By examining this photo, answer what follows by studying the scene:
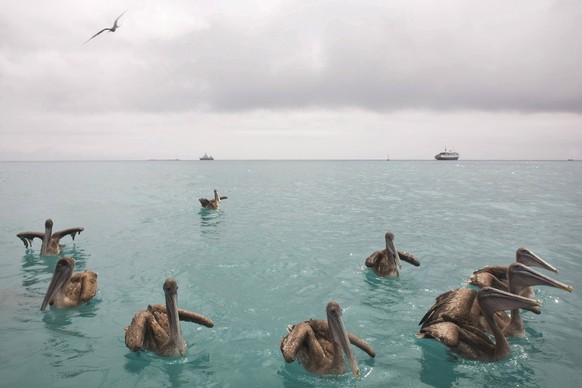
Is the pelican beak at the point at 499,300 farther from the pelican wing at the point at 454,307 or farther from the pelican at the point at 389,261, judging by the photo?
the pelican at the point at 389,261

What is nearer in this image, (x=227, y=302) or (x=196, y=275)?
(x=227, y=302)

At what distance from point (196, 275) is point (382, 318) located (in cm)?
692

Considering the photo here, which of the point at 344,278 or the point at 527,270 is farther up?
the point at 527,270

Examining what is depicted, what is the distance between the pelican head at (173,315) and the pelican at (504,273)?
7958mm

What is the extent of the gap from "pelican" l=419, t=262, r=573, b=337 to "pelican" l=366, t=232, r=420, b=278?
348 centimetres

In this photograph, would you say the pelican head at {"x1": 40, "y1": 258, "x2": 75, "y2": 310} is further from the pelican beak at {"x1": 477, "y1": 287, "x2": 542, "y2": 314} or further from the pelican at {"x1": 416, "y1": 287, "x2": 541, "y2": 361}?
the pelican beak at {"x1": 477, "y1": 287, "x2": 542, "y2": 314}

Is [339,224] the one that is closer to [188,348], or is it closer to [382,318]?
[382,318]

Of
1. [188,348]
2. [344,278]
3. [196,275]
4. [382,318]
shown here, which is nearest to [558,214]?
[344,278]

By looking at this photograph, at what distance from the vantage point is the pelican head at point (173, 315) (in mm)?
6738

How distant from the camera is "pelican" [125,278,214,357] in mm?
6749

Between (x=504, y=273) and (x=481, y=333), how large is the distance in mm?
3980

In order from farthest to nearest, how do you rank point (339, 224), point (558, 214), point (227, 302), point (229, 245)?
point (558, 214), point (339, 224), point (229, 245), point (227, 302)

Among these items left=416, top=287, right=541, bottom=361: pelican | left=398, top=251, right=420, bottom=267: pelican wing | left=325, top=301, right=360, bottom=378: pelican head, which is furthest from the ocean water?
left=325, top=301, right=360, bottom=378: pelican head

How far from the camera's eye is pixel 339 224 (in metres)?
22.5
